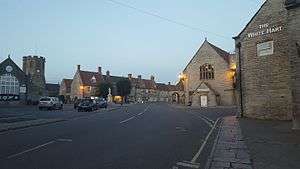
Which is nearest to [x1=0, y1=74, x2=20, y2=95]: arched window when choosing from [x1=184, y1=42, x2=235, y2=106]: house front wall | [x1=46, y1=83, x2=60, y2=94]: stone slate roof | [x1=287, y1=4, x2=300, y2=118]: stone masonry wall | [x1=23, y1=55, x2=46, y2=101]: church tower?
[x1=23, y1=55, x2=46, y2=101]: church tower

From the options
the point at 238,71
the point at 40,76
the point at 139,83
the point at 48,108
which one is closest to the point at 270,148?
the point at 238,71

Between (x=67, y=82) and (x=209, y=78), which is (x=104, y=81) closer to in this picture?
(x=67, y=82)

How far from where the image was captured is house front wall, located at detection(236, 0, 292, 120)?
2444 centimetres

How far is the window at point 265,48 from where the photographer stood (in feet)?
83.4

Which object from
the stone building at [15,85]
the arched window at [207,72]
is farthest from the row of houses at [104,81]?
the stone building at [15,85]

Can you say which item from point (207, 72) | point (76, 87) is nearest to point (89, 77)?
Answer: point (76, 87)

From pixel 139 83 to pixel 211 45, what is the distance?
7549 cm

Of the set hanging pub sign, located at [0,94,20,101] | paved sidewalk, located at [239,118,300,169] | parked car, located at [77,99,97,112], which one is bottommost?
paved sidewalk, located at [239,118,300,169]

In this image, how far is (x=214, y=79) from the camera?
72.7 meters

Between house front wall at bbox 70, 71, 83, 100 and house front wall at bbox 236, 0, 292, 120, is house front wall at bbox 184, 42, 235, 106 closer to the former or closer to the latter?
house front wall at bbox 236, 0, 292, 120

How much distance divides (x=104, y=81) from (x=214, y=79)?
55.8 metres

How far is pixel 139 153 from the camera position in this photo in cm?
1070

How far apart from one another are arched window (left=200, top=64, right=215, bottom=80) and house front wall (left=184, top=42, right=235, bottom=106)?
2.07ft

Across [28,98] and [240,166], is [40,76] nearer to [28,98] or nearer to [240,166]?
[28,98]
